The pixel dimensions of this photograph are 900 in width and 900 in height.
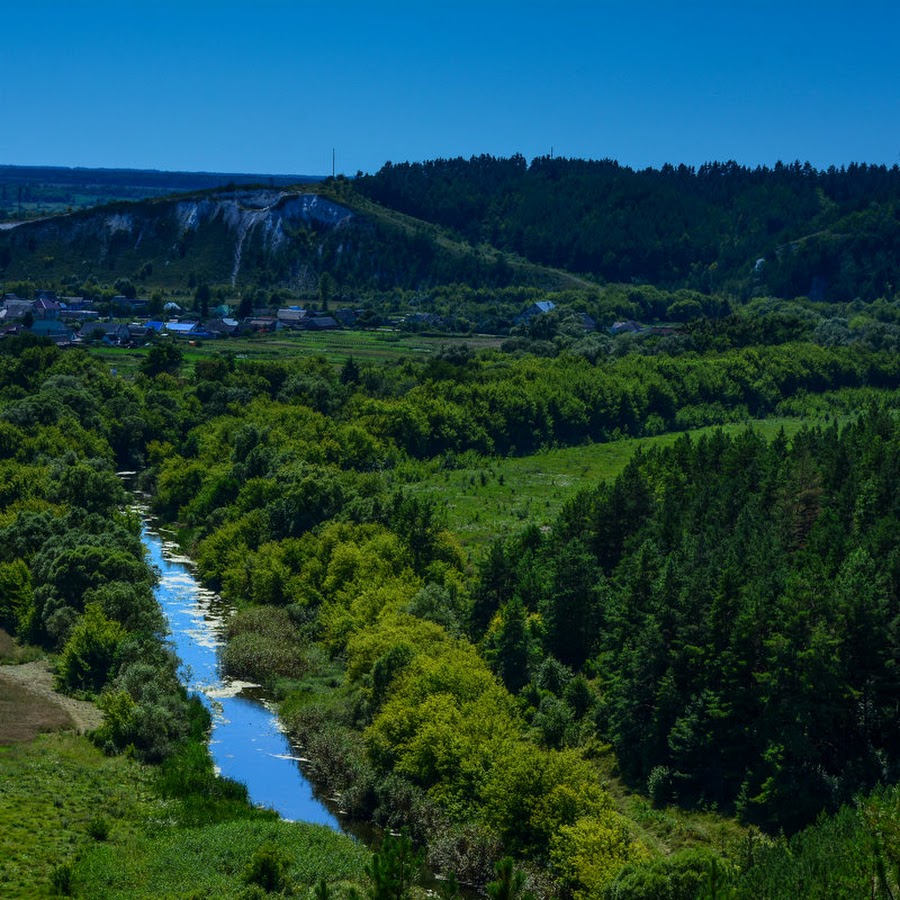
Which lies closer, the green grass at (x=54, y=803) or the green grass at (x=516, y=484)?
the green grass at (x=54, y=803)

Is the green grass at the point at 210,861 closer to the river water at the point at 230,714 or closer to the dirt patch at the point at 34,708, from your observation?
the river water at the point at 230,714

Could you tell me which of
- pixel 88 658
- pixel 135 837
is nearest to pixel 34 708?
pixel 88 658

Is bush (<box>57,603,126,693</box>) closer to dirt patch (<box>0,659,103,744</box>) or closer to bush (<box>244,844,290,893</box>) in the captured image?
dirt patch (<box>0,659,103,744</box>)

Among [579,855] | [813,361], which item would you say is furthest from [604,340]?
[579,855]

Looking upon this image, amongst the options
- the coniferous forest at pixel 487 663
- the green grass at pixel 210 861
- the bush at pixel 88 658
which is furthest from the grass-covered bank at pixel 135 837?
the bush at pixel 88 658

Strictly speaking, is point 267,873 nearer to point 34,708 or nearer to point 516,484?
point 34,708

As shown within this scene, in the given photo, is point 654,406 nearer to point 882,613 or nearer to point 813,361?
point 813,361
